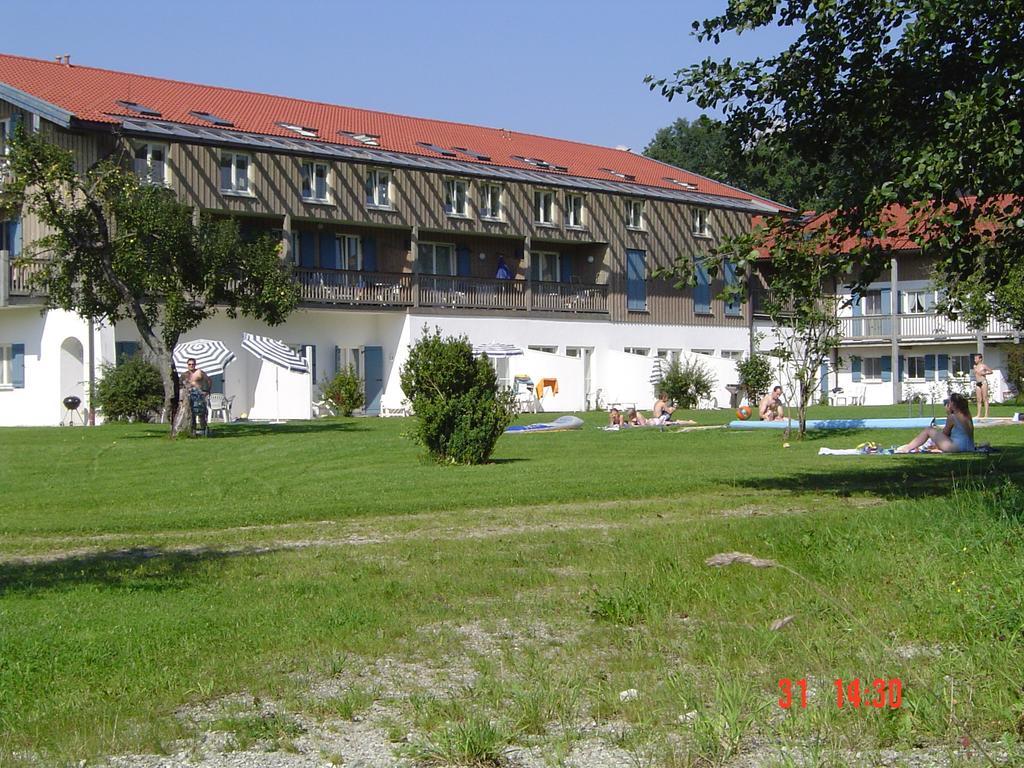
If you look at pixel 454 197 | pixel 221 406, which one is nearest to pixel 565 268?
pixel 454 197

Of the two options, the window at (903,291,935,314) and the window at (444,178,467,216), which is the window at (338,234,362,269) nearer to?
the window at (444,178,467,216)

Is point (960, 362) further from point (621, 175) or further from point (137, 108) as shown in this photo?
point (137, 108)

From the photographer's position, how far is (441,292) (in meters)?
48.7

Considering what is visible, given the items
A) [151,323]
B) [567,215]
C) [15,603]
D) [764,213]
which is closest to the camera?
[15,603]

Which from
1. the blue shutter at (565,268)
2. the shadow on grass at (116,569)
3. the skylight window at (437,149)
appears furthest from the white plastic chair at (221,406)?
the shadow on grass at (116,569)

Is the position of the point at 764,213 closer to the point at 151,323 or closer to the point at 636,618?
the point at 151,323

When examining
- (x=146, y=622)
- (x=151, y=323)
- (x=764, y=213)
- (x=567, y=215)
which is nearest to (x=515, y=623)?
(x=146, y=622)

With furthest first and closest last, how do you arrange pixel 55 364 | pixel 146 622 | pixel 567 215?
pixel 567 215, pixel 55 364, pixel 146 622

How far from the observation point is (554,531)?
12703 mm

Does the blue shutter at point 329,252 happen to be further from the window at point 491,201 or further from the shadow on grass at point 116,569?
the shadow on grass at point 116,569

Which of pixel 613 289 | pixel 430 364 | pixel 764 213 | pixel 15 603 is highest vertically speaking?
pixel 764 213

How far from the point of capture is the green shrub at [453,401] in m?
21.1

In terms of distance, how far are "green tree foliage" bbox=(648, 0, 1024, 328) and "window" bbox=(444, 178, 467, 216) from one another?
33383 millimetres

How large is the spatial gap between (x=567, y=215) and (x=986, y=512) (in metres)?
43.2
